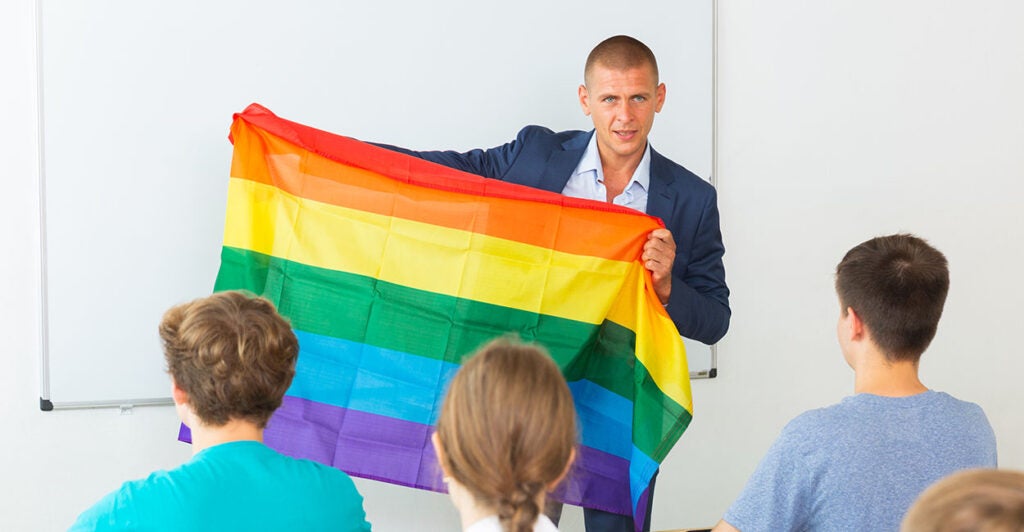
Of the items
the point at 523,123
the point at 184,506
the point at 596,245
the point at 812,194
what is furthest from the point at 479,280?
the point at 812,194

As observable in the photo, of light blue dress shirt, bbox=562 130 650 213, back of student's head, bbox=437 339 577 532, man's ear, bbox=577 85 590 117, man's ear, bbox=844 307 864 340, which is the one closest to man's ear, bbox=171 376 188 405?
back of student's head, bbox=437 339 577 532

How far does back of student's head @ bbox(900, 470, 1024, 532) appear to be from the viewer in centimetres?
93

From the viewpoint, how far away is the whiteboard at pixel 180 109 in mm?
2846

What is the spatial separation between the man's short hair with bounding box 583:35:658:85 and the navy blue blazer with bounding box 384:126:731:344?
21 cm

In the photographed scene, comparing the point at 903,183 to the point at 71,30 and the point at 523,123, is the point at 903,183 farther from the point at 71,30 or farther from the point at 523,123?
the point at 71,30

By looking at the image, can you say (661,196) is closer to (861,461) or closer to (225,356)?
(861,461)

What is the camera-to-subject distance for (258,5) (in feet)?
9.80

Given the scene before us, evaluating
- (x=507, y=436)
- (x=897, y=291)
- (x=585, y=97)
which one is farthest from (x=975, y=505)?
(x=585, y=97)

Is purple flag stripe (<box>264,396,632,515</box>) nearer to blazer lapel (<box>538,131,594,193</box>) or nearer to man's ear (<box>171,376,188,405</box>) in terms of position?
blazer lapel (<box>538,131,594,193</box>)

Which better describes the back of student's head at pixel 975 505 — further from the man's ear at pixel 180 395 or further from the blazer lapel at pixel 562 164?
the blazer lapel at pixel 562 164

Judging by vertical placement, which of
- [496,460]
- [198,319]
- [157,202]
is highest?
[157,202]

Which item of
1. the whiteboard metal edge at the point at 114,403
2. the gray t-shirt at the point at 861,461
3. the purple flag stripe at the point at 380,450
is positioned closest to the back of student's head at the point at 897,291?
the gray t-shirt at the point at 861,461

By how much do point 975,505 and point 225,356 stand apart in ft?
3.81

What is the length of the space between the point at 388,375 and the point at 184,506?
1.13 meters
